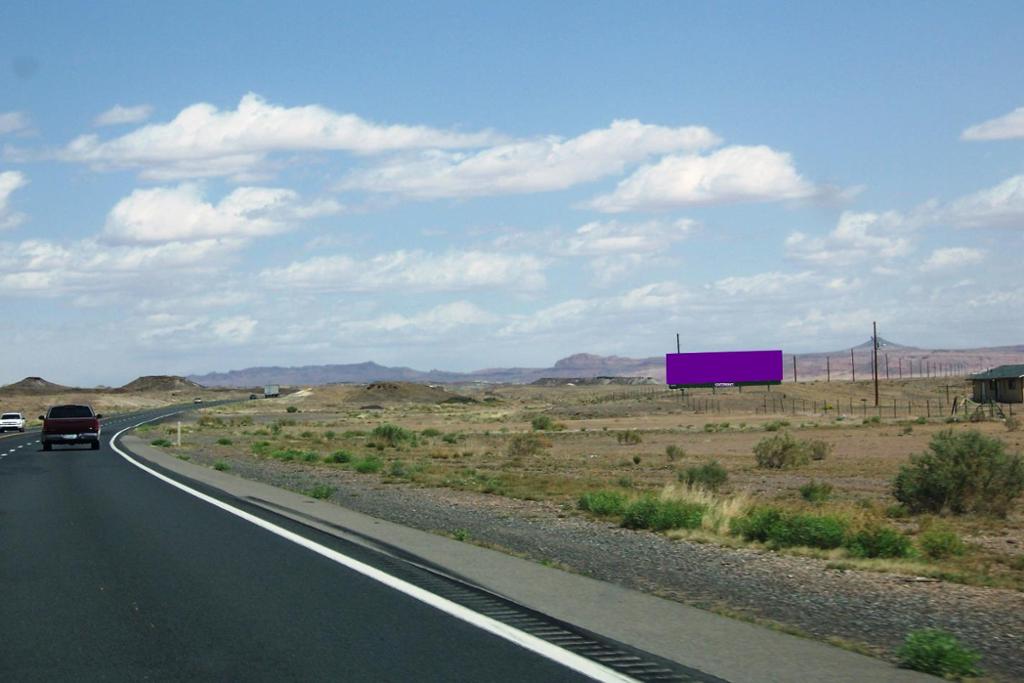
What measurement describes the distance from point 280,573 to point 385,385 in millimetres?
182923

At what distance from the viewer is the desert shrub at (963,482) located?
81.6ft

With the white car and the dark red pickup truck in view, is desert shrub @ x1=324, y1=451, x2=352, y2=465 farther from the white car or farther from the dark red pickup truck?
the white car

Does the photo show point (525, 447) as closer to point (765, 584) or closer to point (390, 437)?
point (390, 437)

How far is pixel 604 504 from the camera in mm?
20250

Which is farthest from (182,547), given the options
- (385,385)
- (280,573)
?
(385,385)

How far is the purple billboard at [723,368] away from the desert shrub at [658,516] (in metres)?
90.3

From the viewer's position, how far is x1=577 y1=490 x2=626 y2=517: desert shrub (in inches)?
783

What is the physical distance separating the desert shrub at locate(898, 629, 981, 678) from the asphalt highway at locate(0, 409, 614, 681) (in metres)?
2.26

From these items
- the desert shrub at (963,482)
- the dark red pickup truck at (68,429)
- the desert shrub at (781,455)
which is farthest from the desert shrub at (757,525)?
the dark red pickup truck at (68,429)

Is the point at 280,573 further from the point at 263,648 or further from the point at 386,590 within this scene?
the point at 263,648

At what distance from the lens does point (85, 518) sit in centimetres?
1964

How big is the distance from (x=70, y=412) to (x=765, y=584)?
44501 millimetres

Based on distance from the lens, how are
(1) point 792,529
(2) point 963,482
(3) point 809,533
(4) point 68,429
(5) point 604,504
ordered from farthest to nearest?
1. (4) point 68,429
2. (2) point 963,482
3. (5) point 604,504
4. (1) point 792,529
5. (3) point 809,533

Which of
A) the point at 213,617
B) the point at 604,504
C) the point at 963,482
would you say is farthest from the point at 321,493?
the point at 213,617
